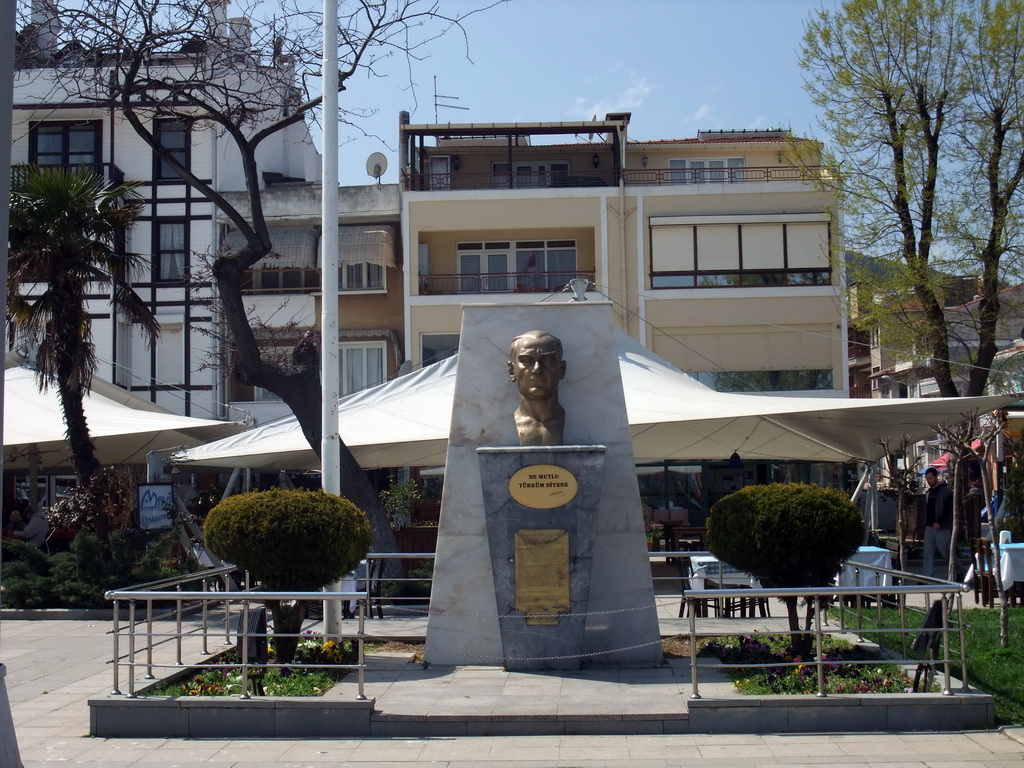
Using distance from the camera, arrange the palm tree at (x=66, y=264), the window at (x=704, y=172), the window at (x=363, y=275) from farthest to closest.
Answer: the window at (x=704, y=172) → the window at (x=363, y=275) → the palm tree at (x=66, y=264)

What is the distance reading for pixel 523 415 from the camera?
9.62 m

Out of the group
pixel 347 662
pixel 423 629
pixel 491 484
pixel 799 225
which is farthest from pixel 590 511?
pixel 799 225

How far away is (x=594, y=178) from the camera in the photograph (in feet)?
100

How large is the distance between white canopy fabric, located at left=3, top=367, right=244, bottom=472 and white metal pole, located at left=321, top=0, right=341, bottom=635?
859 cm

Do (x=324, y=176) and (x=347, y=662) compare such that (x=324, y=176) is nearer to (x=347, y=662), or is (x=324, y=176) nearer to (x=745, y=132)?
(x=347, y=662)

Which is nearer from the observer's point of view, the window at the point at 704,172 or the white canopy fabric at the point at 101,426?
the white canopy fabric at the point at 101,426

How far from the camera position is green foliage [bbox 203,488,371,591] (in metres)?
8.91

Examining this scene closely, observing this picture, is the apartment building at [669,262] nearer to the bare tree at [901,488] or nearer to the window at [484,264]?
the window at [484,264]

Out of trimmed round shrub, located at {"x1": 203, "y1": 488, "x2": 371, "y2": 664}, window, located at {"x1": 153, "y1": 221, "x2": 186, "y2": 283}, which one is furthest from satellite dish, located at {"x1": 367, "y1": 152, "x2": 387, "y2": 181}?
trimmed round shrub, located at {"x1": 203, "y1": 488, "x2": 371, "y2": 664}

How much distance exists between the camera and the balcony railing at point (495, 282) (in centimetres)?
2908

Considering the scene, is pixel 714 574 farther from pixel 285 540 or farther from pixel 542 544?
pixel 285 540

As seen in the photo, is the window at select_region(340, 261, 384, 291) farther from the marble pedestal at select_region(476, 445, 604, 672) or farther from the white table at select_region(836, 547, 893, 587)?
the marble pedestal at select_region(476, 445, 604, 672)

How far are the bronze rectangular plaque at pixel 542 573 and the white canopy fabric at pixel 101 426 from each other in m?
11.0

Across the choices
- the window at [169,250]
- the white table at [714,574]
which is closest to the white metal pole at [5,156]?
the white table at [714,574]
